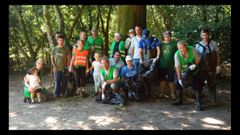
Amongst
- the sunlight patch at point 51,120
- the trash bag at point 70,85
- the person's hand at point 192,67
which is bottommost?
the sunlight patch at point 51,120

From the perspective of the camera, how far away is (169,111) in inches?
303

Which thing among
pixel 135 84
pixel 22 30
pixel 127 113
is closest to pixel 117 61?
pixel 135 84

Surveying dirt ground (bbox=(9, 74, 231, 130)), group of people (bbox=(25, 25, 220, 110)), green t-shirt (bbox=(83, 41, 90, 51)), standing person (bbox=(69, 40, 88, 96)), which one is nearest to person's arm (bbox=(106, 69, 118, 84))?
group of people (bbox=(25, 25, 220, 110))

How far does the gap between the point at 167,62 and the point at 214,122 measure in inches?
88.9

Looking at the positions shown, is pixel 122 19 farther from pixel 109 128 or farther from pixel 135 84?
pixel 109 128

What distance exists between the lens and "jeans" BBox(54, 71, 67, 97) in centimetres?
915

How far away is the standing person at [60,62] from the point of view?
29.6ft

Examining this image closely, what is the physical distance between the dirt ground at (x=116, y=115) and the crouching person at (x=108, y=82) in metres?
0.28

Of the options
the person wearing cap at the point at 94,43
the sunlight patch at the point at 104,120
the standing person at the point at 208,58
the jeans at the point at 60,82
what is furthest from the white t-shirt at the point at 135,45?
the sunlight patch at the point at 104,120

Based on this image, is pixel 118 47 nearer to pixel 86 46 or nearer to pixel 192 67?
pixel 86 46

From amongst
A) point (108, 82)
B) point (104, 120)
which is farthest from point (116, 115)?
point (108, 82)

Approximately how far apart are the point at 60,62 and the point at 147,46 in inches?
96.2

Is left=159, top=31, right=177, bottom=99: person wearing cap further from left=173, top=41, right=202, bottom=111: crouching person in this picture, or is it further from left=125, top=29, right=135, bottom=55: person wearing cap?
left=125, top=29, right=135, bottom=55: person wearing cap

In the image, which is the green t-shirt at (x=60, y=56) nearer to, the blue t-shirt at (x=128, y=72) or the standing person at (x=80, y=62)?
the standing person at (x=80, y=62)
